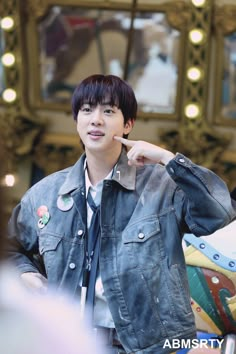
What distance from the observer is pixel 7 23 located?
4.73 meters

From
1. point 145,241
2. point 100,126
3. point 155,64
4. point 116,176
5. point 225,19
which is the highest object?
point 225,19

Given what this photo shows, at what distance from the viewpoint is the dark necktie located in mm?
1722

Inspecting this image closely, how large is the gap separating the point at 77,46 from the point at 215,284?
2.91m

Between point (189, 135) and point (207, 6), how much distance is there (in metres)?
0.77

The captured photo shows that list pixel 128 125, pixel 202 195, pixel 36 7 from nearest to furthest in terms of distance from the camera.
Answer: pixel 202 195 < pixel 128 125 < pixel 36 7

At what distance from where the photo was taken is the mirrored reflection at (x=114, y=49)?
15.1 ft

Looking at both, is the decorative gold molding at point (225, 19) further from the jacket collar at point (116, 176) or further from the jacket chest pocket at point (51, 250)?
the jacket chest pocket at point (51, 250)

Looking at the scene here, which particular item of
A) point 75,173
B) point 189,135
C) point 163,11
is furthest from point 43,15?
point 75,173

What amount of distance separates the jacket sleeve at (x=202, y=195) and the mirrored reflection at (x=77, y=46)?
3.06m

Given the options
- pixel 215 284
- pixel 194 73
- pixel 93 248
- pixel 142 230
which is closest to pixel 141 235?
pixel 142 230

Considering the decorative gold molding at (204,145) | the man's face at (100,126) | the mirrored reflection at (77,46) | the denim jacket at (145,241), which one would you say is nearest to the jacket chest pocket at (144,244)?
the denim jacket at (145,241)

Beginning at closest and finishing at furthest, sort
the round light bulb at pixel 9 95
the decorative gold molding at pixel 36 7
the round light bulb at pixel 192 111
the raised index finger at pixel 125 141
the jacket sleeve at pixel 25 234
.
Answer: the raised index finger at pixel 125 141 → the jacket sleeve at pixel 25 234 → the round light bulb at pixel 192 111 → the decorative gold molding at pixel 36 7 → the round light bulb at pixel 9 95

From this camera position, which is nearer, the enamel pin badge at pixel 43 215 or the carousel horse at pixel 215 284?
the enamel pin badge at pixel 43 215

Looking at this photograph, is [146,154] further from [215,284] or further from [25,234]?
[215,284]
